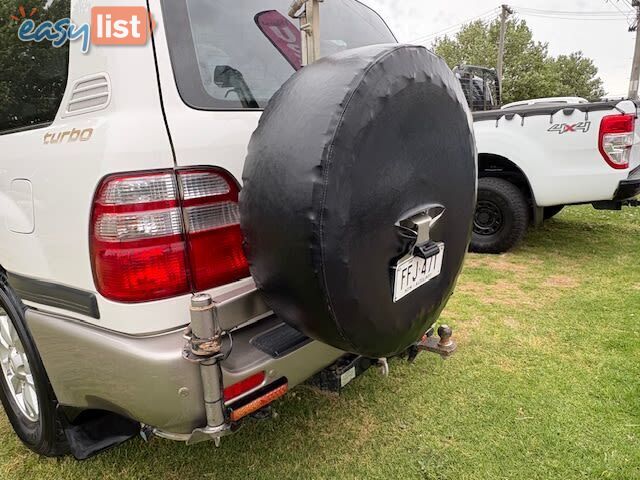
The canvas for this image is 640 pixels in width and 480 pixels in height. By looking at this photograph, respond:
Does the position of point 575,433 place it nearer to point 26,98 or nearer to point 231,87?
point 231,87

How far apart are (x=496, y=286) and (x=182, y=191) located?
3.42 m

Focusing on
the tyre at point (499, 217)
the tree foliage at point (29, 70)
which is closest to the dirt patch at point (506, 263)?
the tyre at point (499, 217)

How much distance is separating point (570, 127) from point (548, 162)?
0.37 metres

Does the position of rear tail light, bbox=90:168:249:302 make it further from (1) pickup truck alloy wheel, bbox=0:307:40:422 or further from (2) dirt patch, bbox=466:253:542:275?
(2) dirt patch, bbox=466:253:542:275

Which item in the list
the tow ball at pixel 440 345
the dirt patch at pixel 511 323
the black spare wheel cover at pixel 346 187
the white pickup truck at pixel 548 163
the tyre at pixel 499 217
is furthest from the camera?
the tyre at pixel 499 217

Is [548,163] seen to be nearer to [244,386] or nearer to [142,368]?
[244,386]

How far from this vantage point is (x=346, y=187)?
116 cm

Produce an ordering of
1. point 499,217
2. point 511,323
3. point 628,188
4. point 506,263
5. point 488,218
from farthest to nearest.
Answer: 1. point 488,218
2. point 499,217
3. point 506,263
4. point 628,188
5. point 511,323

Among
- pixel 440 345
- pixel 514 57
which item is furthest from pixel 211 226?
pixel 514 57

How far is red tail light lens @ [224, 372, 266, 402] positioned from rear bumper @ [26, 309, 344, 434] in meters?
0.02

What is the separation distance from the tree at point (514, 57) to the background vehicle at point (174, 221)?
3722 centimetres

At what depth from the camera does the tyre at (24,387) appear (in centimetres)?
170

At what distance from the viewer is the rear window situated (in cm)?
139

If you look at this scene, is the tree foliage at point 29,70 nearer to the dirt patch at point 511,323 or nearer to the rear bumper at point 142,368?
the rear bumper at point 142,368
